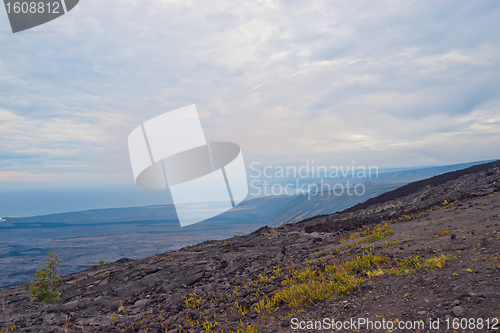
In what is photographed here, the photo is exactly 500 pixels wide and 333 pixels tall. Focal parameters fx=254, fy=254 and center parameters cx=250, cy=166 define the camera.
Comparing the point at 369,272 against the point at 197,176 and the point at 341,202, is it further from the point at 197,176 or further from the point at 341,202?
the point at 341,202

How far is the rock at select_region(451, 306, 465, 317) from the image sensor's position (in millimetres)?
4473

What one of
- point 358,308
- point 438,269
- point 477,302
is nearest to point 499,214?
point 438,269

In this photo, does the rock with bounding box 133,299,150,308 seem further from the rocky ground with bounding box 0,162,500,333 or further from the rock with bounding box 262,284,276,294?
the rock with bounding box 262,284,276,294

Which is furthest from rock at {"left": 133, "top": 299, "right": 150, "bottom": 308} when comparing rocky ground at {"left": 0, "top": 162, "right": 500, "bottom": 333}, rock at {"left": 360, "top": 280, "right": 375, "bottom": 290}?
rock at {"left": 360, "top": 280, "right": 375, "bottom": 290}

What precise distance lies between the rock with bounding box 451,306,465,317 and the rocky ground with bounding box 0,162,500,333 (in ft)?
0.06

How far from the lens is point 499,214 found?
10.1m

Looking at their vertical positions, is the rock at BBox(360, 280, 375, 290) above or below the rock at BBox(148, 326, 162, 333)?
above

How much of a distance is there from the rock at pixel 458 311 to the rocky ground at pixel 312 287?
0.06 feet

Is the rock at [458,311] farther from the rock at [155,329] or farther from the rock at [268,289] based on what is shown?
the rock at [155,329]

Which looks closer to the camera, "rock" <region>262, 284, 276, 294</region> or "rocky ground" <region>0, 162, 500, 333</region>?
"rocky ground" <region>0, 162, 500, 333</region>

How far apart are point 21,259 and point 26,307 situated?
7194 inches

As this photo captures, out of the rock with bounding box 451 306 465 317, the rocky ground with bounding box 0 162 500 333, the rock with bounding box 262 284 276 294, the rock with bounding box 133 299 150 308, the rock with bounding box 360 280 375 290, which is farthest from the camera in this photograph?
the rock with bounding box 133 299 150 308

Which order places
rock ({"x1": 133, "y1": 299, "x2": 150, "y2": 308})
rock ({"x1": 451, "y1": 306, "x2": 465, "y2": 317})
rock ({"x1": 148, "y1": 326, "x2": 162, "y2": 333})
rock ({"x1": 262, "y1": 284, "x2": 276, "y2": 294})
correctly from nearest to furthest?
1. rock ({"x1": 451, "y1": 306, "x2": 465, "y2": 317})
2. rock ({"x1": 148, "y1": 326, "x2": 162, "y2": 333})
3. rock ({"x1": 262, "y1": 284, "x2": 276, "y2": 294})
4. rock ({"x1": 133, "y1": 299, "x2": 150, "y2": 308})

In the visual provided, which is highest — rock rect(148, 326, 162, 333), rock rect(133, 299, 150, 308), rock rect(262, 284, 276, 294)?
rock rect(262, 284, 276, 294)
